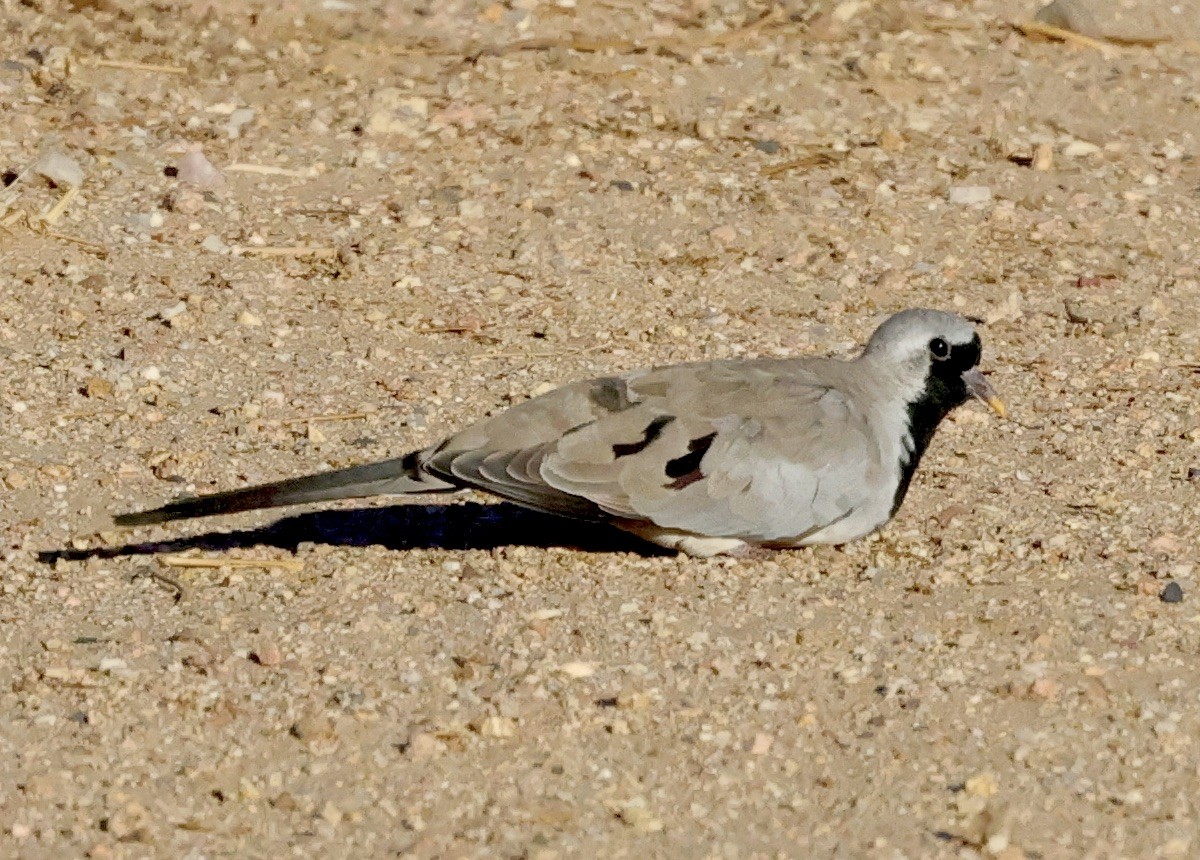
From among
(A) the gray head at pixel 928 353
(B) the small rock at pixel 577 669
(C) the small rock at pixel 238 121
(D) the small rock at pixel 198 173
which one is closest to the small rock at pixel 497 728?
(B) the small rock at pixel 577 669

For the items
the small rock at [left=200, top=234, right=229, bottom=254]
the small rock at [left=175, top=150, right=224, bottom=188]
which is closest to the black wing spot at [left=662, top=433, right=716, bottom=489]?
the small rock at [left=200, top=234, right=229, bottom=254]

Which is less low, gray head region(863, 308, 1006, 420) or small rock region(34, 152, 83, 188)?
gray head region(863, 308, 1006, 420)

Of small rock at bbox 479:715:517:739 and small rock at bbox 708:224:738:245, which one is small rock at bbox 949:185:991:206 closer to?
small rock at bbox 708:224:738:245

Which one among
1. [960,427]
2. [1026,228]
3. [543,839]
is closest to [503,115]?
[1026,228]

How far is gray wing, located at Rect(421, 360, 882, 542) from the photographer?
5609 mm

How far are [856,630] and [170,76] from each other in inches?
193

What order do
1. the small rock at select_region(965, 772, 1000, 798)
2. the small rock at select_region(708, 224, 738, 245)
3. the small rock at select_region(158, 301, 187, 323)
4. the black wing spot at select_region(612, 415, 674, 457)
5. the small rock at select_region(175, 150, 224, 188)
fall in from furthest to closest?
the small rock at select_region(175, 150, 224, 188) < the small rock at select_region(708, 224, 738, 245) < the small rock at select_region(158, 301, 187, 323) < the black wing spot at select_region(612, 415, 674, 457) < the small rock at select_region(965, 772, 1000, 798)

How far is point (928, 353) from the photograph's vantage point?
6.16 meters

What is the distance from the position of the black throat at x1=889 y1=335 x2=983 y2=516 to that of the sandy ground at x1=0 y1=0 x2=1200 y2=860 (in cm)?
24

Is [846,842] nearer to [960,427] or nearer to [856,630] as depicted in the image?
[856,630]

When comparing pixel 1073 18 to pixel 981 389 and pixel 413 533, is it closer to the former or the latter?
pixel 981 389

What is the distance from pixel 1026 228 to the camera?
26.6 feet

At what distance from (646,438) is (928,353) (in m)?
1.02

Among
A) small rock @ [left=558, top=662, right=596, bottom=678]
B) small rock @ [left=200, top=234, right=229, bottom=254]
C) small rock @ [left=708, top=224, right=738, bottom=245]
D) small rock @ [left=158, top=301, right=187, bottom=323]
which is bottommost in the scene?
small rock @ [left=200, top=234, right=229, bottom=254]
